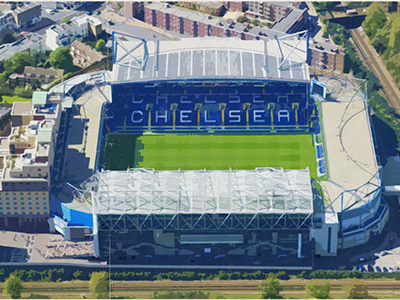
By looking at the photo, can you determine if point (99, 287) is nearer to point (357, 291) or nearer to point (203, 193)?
point (203, 193)

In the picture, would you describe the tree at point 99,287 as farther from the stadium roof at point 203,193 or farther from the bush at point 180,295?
the stadium roof at point 203,193

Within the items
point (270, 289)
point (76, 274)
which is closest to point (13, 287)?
point (76, 274)

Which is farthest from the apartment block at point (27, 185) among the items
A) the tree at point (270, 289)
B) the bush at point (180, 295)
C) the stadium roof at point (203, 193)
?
the tree at point (270, 289)

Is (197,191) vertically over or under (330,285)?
over

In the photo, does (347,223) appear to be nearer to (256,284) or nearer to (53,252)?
(256,284)

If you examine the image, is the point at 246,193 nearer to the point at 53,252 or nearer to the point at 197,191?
the point at 197,191

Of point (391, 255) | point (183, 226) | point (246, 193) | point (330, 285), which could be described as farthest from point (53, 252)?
point (391, 255)
